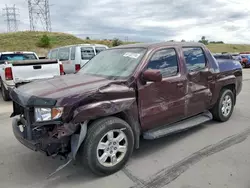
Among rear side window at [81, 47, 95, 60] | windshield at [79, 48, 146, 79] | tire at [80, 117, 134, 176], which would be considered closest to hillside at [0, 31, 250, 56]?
rear side window at [81, 47, 95, 60]

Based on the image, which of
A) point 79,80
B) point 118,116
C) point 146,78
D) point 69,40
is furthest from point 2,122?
point 69,40

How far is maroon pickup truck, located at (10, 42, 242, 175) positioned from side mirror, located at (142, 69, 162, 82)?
14 mm

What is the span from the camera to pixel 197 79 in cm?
430

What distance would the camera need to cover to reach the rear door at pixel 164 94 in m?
3.51

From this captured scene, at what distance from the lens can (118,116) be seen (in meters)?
3.31

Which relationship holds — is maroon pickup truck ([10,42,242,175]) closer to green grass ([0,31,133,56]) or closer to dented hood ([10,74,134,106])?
dented hood ([10,74,134,106])

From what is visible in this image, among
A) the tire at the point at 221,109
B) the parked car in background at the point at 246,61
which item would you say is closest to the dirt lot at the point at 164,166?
the tire at the point at 221,109

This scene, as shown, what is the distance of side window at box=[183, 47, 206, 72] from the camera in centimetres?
425

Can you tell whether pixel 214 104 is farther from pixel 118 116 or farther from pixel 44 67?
pixel 44 67

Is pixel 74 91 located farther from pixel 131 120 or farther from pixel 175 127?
pixel 175 127

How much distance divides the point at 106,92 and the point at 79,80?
63 cm

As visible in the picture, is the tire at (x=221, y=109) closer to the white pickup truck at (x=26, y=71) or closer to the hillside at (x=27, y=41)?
the white pickup truck at (x=26, y=71)

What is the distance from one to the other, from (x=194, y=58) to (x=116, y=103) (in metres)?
2.11

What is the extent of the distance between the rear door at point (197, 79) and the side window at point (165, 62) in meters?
0.31
